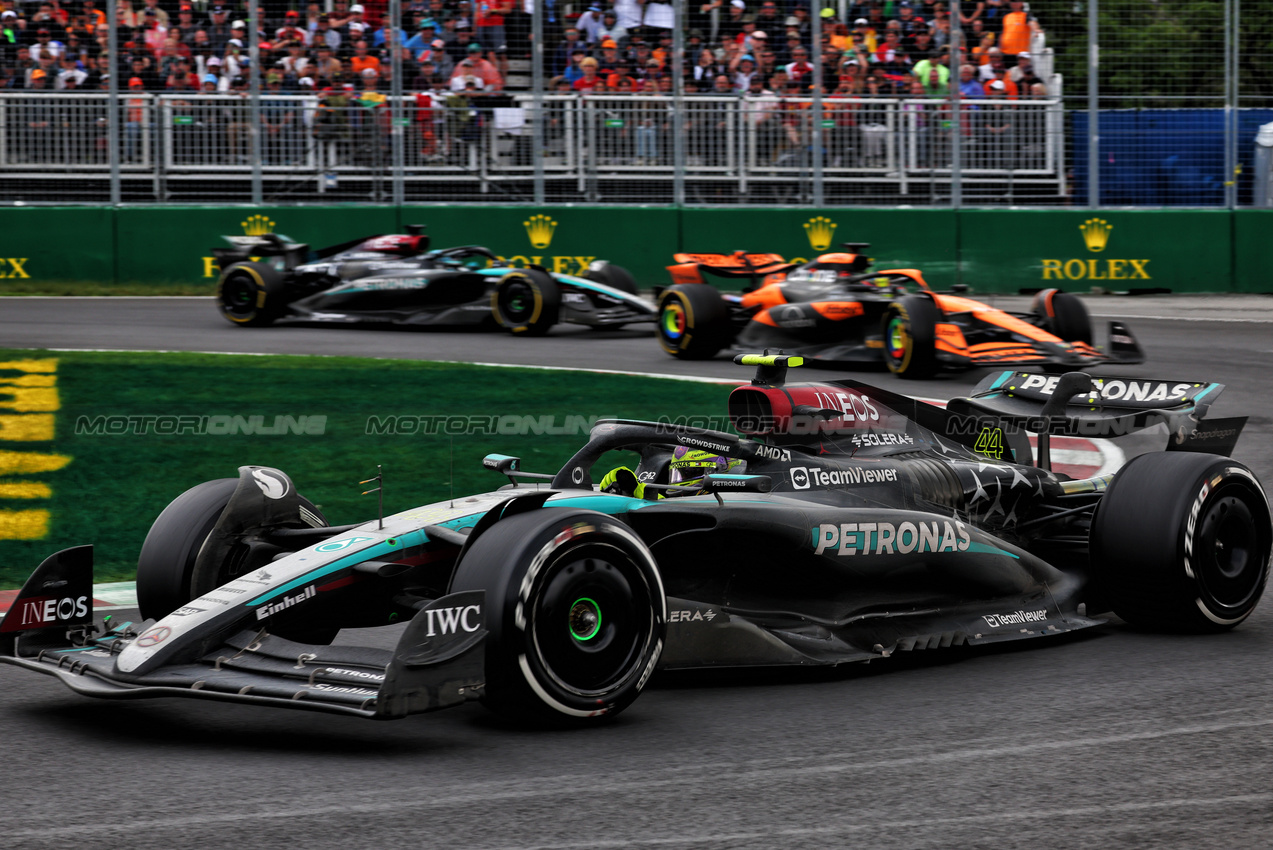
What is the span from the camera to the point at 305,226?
63.8 ft

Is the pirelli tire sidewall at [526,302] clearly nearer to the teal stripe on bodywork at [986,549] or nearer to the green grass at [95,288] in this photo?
the green grass at [95,288]

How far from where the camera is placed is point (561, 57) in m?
19.5

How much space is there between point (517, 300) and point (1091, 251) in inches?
312

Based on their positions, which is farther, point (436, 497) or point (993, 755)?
point (436, 497)

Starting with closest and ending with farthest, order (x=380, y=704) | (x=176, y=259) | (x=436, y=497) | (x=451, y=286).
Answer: (x=380, y=704), (x=436, y=497), (x=451, y=286), (x=176, y=259)

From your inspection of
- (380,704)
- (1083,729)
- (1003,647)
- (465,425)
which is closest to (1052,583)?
(1003,647)

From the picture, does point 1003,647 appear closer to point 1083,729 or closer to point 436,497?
point 1083,729

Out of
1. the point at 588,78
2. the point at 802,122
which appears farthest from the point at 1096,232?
the point at 588,78

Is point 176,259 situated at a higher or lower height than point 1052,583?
higher

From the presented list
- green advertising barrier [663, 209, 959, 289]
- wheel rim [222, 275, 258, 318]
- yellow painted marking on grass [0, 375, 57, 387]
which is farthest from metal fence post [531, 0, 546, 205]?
yellow painted marking on grass [0, 375, 57, 387]

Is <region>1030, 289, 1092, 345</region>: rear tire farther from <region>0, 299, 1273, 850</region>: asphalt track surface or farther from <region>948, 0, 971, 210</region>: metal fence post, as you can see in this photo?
<region>0, 299, 1273, 850</region>: asphalt track surface

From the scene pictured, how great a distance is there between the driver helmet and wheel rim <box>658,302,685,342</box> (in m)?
8.29

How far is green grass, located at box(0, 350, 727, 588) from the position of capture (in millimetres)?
8547

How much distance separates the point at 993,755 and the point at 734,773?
764mm
